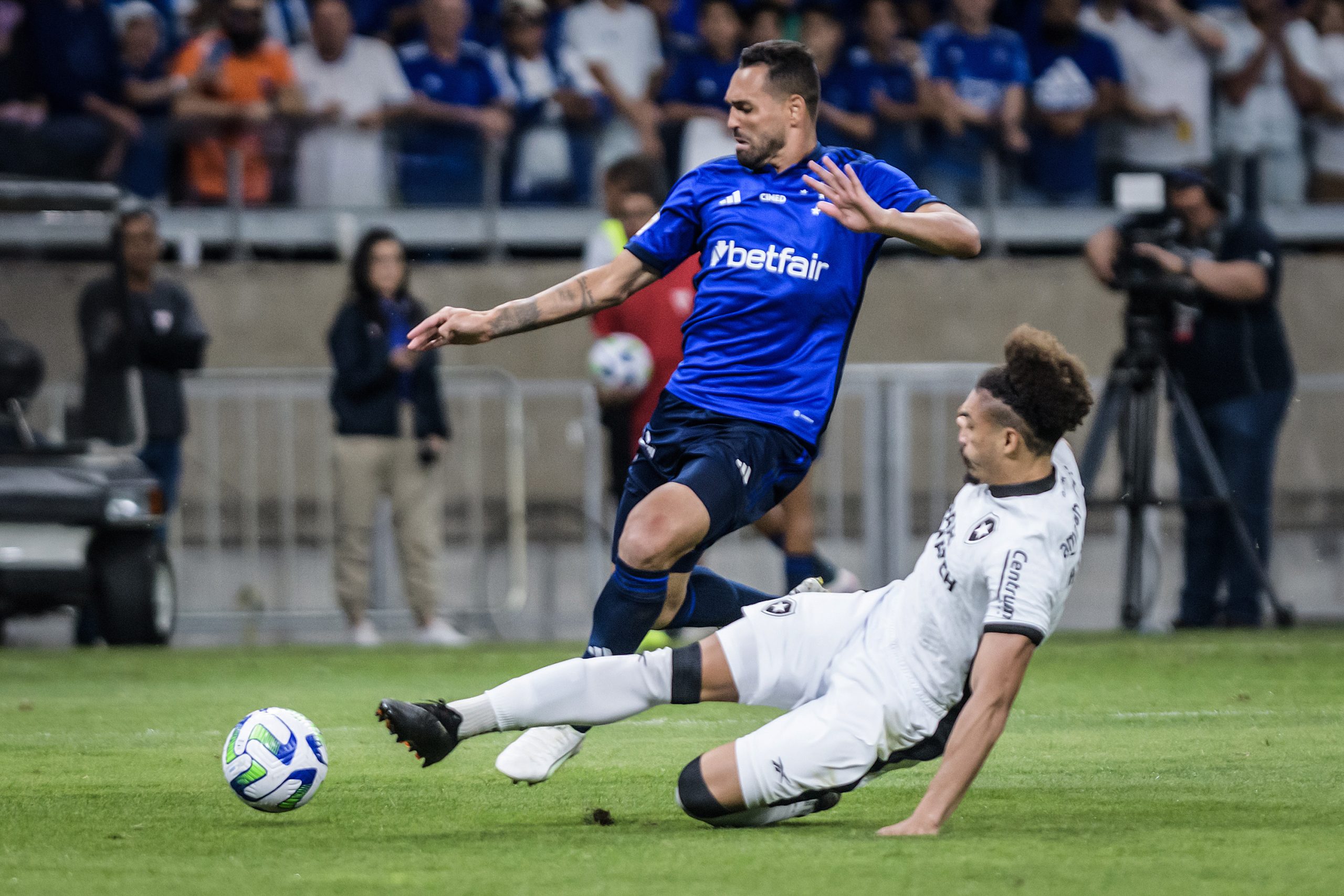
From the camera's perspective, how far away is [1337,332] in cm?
1563

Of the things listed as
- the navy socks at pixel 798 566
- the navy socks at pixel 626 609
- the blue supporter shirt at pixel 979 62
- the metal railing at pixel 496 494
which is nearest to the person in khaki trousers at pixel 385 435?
the metal railing at pixel 496 494

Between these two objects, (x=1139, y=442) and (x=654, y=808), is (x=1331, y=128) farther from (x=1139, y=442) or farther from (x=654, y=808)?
(x=654, y=808)

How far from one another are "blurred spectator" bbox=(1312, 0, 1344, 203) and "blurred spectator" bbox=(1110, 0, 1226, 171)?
2.80 feet

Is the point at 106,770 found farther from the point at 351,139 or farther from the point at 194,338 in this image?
the point at 351,139

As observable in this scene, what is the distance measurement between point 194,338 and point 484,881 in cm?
819

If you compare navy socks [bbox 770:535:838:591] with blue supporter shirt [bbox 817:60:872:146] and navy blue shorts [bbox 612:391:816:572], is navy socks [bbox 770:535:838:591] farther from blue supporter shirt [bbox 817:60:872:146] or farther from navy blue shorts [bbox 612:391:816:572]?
blue supporter shirt [bbox 817:60:872:146]

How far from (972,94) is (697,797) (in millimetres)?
10450

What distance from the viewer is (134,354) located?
12000 millimetres

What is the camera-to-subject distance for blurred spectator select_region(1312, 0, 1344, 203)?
15211 millimetres

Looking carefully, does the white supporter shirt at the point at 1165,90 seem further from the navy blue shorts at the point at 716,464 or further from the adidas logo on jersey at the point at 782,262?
the navy blue shorts at the point at 716,464

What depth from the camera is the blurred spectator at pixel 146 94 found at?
46.8 feet

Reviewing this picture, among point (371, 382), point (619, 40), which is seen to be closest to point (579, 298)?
point (371, 382)

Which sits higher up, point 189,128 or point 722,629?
point 189,128

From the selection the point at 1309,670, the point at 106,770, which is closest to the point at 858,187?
the point at 106,770
